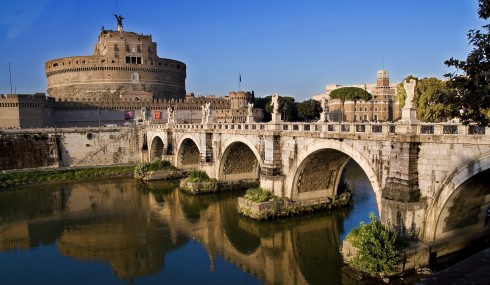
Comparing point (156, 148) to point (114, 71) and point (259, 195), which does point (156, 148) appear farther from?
point (114, 71)

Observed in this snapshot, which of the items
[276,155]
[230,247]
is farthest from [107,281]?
[276,155]

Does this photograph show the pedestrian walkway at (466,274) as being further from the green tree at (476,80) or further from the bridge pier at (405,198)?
the bridge pier at (405,198)

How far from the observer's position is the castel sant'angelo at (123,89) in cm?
5853

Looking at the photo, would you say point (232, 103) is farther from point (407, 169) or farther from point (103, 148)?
point (407, 169)

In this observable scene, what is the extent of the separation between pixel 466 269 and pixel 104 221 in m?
23.8

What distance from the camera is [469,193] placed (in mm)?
13500

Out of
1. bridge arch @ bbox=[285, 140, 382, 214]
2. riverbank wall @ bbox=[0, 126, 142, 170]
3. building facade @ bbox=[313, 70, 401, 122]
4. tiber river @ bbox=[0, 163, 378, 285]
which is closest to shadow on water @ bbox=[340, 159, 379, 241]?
tiber river @ bbox=[0, 163, 378, 285]

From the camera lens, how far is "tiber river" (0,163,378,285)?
16.3m

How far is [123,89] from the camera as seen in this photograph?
6881cm

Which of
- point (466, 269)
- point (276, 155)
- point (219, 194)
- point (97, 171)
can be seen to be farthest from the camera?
point (97, 171)

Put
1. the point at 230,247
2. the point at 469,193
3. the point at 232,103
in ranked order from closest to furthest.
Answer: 1. the point at 469,193
2. the point at 230,247
3. the point at 232,103

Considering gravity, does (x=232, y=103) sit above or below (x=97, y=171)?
above

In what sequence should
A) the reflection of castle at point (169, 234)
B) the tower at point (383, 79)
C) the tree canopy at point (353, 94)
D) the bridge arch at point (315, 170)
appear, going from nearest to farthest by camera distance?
the reflection of castle at point (169, 234) < the bridge arch at point (315, 170) < the tree canopy at point (353, 94) < the tower at point (383, 79)

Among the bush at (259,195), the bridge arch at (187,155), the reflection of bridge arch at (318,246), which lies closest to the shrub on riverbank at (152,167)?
the bridge arch at (187,155)
